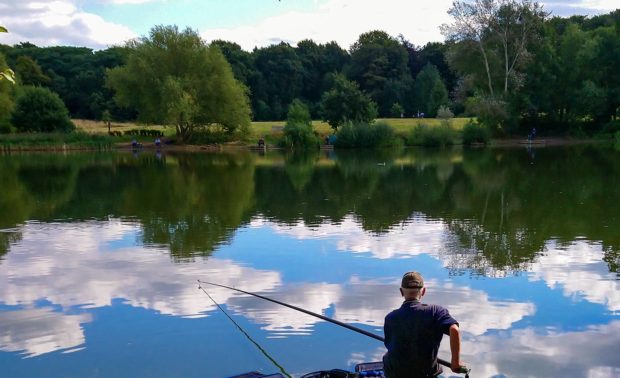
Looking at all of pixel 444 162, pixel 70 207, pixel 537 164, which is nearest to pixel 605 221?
pixel 70 207

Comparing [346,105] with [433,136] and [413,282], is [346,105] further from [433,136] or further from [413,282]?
[413,282]

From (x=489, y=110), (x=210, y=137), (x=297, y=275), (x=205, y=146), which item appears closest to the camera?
(x=297, y=275)

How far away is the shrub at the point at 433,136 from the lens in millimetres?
54781

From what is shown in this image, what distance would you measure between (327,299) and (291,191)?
45.2ft

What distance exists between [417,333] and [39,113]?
6427 centimetres

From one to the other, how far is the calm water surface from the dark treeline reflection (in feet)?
0.34

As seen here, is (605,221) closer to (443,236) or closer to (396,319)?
(443,236)

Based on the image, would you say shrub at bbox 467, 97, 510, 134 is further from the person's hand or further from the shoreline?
the person's hand

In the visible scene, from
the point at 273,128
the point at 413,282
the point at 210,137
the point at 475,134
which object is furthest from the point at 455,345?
the point at 273,128

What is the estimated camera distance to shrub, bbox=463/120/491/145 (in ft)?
180

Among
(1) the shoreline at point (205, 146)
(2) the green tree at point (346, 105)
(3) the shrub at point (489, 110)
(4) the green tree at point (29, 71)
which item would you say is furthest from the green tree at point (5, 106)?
(3) the shrub at point (489, 110)

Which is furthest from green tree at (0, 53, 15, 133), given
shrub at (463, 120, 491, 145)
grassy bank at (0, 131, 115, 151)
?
shrub at (463, 120, 491, 145)

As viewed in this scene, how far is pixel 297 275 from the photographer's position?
10695 mm

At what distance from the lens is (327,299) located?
366 inches
